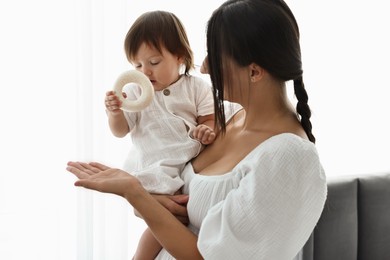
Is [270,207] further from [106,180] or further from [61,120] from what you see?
[61,120]

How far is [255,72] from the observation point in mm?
1372

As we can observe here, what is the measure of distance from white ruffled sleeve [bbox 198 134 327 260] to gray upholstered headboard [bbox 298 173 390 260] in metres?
0.93

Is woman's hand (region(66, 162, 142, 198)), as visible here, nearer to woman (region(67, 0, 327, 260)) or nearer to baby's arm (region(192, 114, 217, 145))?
woman (region(67, 0, 327, 260))

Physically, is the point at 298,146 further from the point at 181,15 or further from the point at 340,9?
the point at 340,9

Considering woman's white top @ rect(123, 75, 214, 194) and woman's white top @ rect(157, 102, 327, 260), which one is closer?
woman's white top @ rect(157, 102, 327, 260)

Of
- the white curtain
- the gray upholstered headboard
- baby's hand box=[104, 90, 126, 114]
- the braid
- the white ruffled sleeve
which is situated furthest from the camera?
the white curtain

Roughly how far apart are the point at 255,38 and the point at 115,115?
1.59ft

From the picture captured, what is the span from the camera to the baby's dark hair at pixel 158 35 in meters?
1.62

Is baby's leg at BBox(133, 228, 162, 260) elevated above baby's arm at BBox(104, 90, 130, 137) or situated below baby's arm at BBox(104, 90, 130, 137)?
below

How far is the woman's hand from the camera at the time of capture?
1.36 m

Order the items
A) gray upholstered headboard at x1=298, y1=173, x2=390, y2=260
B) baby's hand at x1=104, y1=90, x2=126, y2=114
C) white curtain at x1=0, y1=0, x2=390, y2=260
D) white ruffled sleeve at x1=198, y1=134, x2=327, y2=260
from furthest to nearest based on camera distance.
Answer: white curtain at x1=0, y1=0, x2=390, y2=260 → gray upholstered headboard at x1=298, y1=173, x2=390, y2=260 → baby's hand at x1=104, y1=90, x2=126, y2=114 → white ruffled sleeve at x1=198, y1=134, x2=327, y2=260

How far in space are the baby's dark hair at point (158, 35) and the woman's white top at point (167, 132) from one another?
4.1 inches

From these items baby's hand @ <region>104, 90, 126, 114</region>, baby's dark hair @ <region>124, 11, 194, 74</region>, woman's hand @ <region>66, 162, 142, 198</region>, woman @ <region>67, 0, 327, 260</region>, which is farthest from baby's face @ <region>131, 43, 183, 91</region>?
woman's hand @ <region>66, 162, 142, 198</region>

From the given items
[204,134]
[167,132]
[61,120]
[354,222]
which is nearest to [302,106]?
[204,134]
